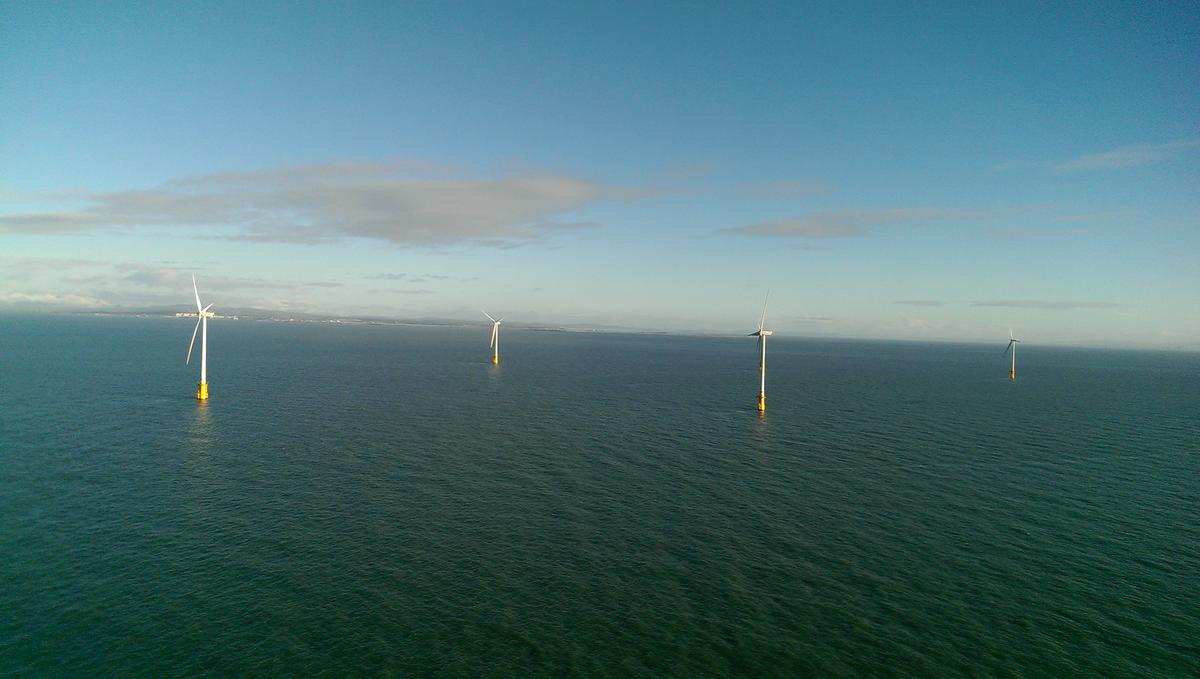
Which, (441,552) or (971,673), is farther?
(441,552)

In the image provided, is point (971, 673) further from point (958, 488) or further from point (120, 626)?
point (120, 626)

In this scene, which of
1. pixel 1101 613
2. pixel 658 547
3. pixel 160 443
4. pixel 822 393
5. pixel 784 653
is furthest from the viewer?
pixel 822 393

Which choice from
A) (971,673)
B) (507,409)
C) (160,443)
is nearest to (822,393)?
(507,409)

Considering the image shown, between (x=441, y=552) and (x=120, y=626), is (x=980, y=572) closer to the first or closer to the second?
(x=441, y=552)

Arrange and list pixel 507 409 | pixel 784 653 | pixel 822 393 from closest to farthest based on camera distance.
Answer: pixel 784 653 < pixel 507 409 < pixel 822 393

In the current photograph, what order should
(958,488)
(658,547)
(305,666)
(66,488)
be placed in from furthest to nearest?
1. (958,488)
2. (66,488)
3. (658,547)
4. (305,666)

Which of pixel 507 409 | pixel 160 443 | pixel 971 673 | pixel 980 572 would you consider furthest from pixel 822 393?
pixel 160 443
